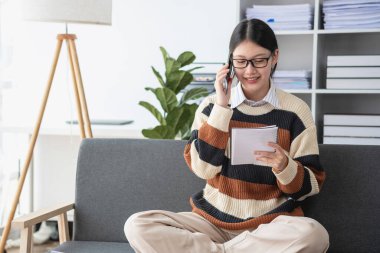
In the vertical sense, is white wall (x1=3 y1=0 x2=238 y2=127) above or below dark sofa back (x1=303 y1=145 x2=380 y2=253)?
above

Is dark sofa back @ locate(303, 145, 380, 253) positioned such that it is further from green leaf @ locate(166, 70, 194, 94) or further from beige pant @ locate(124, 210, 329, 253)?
green leaf @ locate(166, 70, 194, 94)

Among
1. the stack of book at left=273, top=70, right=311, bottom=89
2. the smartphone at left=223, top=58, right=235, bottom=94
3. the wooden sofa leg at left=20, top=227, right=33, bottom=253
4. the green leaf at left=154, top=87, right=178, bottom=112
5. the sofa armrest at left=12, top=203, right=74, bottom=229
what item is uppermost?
the smartphone at left=223, top=58, right=235, bottom=94

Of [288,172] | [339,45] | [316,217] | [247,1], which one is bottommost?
[316,217]

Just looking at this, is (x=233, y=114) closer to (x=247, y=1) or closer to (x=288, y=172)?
(x=288, y=172)

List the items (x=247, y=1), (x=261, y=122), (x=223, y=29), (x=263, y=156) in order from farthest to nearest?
1. (x=223, y=29)
2. (x=247, y=1)
3. (x=261, y=122)
4. (x=263, y=156)

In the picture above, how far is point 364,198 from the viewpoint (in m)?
2.39

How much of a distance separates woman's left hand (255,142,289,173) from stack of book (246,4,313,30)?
4.52ft

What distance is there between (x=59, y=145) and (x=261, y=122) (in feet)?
6.86

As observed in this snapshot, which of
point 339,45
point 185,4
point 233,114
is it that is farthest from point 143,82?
point 233,114

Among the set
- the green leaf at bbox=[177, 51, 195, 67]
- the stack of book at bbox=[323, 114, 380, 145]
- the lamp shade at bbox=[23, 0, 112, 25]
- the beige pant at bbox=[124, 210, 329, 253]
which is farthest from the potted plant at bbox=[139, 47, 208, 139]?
the beige pant at bbox=[124, 210, 329, 253]

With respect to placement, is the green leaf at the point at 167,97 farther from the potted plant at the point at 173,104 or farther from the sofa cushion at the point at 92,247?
the sofa cushion at the point at 92,247

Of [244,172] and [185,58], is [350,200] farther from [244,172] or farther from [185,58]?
[185,58]

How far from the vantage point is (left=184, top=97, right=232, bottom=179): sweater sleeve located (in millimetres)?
2264

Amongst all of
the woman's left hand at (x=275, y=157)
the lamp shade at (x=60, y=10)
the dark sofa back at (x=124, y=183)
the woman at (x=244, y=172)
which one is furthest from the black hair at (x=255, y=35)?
the lamp shade at (x=60, y=10)
